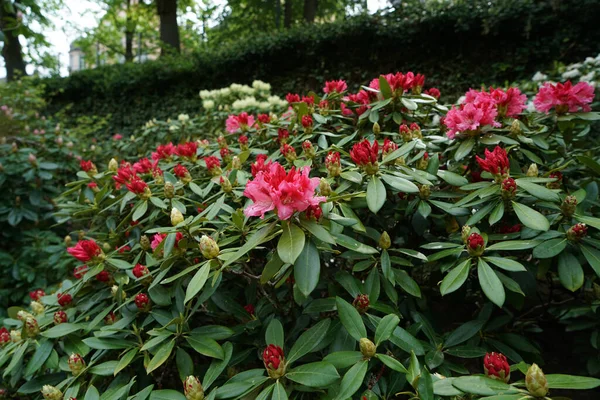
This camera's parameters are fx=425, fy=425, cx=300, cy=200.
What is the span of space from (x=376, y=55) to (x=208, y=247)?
6.08 metres

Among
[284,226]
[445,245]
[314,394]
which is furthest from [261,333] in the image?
[445,245]

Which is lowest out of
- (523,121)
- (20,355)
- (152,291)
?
(20,355)

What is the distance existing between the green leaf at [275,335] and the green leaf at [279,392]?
0.13 m

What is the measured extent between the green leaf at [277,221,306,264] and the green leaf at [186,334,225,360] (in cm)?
39

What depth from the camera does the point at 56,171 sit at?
3.86 m

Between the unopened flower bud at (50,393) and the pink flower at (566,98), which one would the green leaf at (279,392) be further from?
the pink flower at (566,98)

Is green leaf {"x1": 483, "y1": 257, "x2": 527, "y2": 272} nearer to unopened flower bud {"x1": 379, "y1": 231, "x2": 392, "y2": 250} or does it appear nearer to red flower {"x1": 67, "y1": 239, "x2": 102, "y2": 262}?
unopened flower bud {"x1": 379, "y1": 231, "x2": 392, "y2": 250}

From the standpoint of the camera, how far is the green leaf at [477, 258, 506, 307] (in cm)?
104

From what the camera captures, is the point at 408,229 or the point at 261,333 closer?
the point at 261,333

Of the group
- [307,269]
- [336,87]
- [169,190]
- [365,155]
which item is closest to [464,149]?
[365,155]

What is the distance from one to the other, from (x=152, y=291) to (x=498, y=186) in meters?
1.12

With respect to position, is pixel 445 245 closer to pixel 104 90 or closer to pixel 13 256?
pixel 13 256

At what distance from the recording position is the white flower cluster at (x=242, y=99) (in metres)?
4.18

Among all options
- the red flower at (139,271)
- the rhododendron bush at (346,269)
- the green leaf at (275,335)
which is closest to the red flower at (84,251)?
the rhododendron bush at (346,269)
